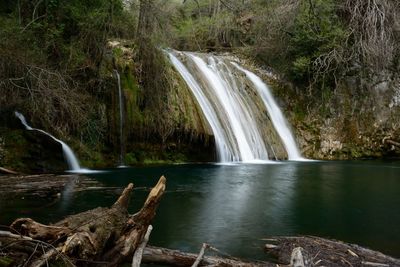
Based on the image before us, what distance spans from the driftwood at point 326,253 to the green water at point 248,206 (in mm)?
242

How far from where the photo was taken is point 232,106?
1569cm

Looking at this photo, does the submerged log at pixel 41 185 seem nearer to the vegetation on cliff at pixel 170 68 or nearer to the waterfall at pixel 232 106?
the vegetation on cliff at pixel 170 68

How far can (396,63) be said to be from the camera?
18.9 metres

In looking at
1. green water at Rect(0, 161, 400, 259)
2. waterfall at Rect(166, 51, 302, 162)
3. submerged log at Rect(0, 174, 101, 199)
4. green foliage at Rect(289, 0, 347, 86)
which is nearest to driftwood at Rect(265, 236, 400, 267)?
green water at Rect(0, 161, 400, 259)

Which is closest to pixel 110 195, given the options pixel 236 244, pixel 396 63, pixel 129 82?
pixel 236 244

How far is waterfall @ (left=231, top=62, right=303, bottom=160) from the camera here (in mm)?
16828

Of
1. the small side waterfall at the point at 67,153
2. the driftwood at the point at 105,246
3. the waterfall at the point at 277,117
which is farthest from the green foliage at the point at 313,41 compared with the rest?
the driftwood at the point at 105,246

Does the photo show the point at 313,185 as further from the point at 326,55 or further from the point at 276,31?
the point at 276,31

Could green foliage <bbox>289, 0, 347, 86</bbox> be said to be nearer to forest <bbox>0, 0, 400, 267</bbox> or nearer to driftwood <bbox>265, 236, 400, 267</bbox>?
forest <bbox>0, 0, 400, 267</bbox>

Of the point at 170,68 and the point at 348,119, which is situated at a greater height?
the point at 170,68

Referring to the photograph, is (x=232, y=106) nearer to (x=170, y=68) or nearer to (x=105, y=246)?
(x=170, y=68)

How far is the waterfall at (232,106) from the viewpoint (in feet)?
46.9

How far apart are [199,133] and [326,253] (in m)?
9.25

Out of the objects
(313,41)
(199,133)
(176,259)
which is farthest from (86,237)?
(313,41)
